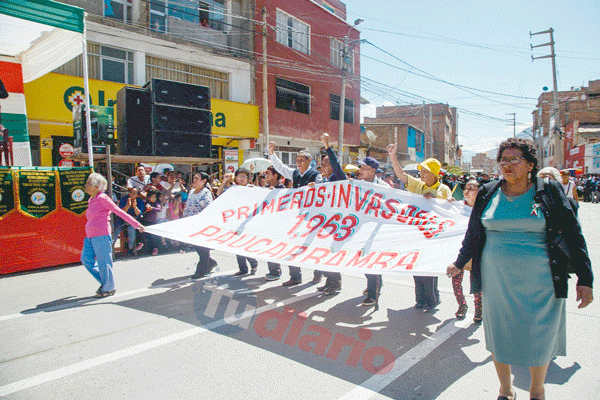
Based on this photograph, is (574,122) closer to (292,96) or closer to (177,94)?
(292,96)

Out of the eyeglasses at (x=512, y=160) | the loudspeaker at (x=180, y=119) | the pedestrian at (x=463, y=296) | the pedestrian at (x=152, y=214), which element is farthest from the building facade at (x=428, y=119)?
the eyeglasses at (x=512, y=160)

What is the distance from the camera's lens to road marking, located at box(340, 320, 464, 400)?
3104 mm

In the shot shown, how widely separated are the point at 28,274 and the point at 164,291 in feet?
9.78

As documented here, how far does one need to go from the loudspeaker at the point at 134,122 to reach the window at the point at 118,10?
22.2 feet

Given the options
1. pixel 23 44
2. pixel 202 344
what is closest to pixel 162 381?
Answer: pixel 202 344

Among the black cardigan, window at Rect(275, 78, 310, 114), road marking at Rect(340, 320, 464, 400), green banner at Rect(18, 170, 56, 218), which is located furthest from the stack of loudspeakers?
window at Rect(275, 78, 310, 114)

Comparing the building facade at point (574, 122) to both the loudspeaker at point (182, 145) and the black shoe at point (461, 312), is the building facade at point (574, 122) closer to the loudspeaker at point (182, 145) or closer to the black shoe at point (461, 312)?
the loudspeaker at point (182, 145)

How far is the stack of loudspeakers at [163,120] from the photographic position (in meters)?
10.5

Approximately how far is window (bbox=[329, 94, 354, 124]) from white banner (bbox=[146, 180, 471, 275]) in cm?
2024

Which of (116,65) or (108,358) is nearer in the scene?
(108,358)

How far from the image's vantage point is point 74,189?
7926 mm

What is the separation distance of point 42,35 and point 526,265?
10441mm

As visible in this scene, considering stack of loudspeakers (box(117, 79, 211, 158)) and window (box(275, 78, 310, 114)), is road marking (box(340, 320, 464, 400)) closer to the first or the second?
stack of loudspeakers (box(117, 79, 211, 158))

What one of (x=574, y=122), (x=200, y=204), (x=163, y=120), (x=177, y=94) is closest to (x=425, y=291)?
(x=200, y=204)
